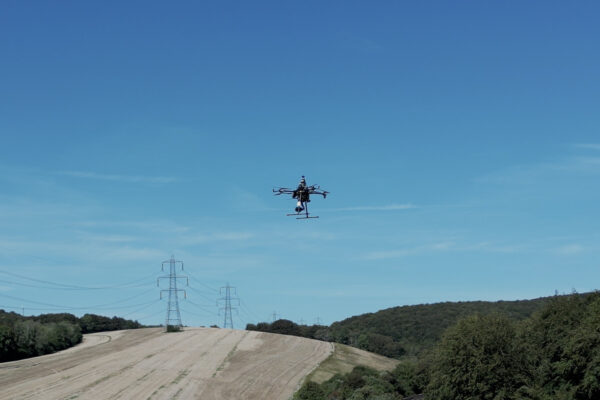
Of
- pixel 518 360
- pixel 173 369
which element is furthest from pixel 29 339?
pixel 518 360

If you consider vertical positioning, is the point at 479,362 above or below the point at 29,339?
below

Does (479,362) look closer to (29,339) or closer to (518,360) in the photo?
(518,360)

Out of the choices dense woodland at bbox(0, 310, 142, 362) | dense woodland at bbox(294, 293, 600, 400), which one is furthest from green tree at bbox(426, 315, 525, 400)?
dense woodland at bbox(0, 310, 142, 362)

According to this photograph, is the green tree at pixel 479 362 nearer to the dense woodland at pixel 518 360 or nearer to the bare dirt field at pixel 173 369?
the dense woodland at pixel 518 360

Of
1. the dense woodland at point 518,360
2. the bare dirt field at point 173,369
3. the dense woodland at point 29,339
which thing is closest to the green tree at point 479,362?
the dense woodland at point 518,360

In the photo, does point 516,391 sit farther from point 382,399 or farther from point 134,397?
point 134,397

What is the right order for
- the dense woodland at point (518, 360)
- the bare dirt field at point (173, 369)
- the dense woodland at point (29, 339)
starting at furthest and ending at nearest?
the dense woodland at point (29, 339), the bare dirt field at point (173, 369), the dense woodland at point (518, 360)

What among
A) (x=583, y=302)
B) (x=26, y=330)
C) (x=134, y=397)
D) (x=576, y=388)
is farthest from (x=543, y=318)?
(x=26, y=330)
